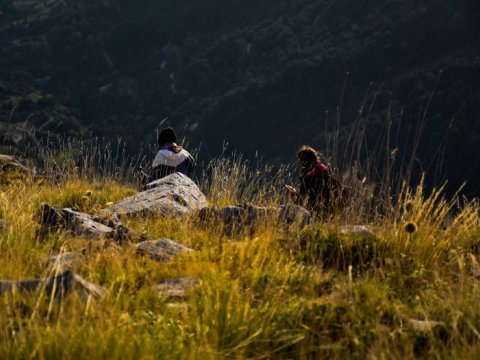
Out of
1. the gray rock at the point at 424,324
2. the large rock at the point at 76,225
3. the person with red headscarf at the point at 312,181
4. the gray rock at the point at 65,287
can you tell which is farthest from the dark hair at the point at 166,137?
the gray rock at the point at 424,324

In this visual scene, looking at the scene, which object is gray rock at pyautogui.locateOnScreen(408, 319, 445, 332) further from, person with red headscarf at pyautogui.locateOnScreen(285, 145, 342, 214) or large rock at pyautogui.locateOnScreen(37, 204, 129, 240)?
person with red headscarf at pyautogui.locateOnScreen(285, 145, 342, 214)

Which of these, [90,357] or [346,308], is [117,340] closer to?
[90,357]

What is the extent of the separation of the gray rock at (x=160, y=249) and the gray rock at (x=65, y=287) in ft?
3.81

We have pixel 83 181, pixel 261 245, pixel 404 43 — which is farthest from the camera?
pixel 404 43

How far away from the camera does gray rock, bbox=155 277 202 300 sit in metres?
3.72

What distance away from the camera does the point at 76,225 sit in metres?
5.36

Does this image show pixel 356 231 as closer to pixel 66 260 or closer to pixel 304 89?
pixel 66 260

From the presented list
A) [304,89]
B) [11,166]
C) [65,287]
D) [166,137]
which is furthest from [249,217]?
[304,89]

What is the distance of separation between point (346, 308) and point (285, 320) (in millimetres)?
377

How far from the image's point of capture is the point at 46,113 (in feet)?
543

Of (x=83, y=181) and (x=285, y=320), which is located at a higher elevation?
(x=285, y=320)

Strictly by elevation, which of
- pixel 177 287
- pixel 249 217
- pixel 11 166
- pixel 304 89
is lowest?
pixel 304 89

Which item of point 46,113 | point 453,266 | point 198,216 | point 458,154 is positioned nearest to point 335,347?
point 453,266

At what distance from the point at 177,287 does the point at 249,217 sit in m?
2.36
